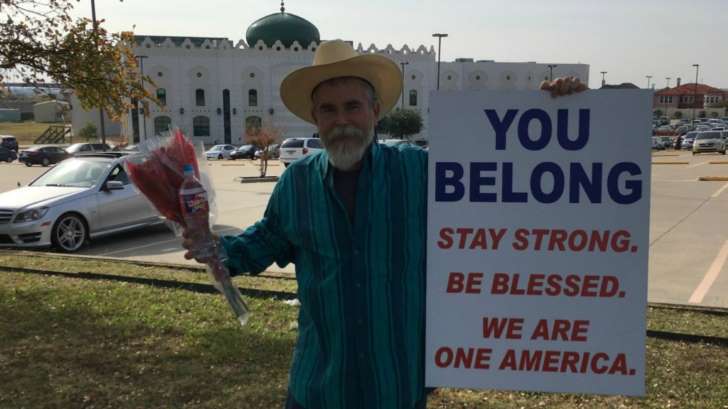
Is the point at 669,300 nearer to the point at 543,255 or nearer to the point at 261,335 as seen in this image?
the point at 261,335

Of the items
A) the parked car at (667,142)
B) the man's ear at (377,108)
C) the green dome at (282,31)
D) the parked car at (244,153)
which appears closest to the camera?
the man's ear at (377,108)

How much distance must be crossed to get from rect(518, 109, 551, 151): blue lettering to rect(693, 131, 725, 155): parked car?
39.7 m

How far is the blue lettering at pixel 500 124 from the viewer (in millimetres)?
2463

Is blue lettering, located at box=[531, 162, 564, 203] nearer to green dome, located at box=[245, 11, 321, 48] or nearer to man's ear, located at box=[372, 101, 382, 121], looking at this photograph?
man's ear, located at box=[372, 101, 382, 121]

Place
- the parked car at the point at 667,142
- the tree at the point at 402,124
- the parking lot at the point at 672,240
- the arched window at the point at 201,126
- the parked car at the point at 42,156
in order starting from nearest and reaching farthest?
the parking lot at the point at 672,240, the parked car at the point at 42,156, the parked car at the point at 667,142, the tree at the point at 402,124, the arched window at the point at 201,126

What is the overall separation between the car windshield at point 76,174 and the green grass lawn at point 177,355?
4.36m

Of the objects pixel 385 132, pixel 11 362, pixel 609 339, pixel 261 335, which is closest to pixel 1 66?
pixel 11 362

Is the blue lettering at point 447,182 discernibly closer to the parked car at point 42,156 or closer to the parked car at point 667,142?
the parked car at point 42,156

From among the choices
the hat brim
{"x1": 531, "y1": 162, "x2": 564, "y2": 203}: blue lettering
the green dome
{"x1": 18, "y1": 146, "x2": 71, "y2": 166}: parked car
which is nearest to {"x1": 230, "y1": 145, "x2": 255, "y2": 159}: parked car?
{"x1": 18, "y1": 146, "x2": 71, "y2": 166}: parked car

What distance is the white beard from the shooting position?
8.09 feet

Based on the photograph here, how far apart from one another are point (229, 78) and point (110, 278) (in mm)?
64538

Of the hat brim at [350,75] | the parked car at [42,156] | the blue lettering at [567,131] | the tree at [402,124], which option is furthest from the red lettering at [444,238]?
the tree at [402,124]

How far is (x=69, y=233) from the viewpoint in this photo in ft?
33.2

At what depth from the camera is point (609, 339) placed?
2.45 metres
